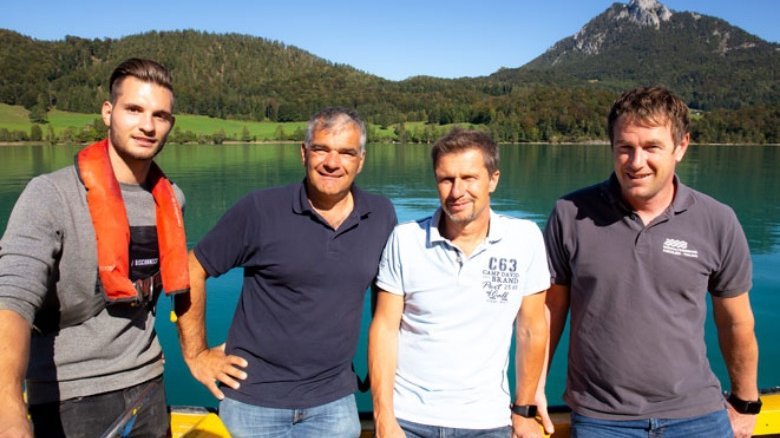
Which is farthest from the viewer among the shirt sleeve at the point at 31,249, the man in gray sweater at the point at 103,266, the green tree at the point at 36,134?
the green tree at the point at 36,134

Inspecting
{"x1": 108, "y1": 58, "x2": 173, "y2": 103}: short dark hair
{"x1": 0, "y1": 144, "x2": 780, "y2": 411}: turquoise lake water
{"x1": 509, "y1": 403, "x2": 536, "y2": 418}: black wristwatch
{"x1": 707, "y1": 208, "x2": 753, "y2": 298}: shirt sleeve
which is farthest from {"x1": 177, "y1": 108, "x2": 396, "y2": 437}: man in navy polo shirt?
{"x1": 0, "y1": 144, "x2": 780, "y2": 411}: turquoise lake water

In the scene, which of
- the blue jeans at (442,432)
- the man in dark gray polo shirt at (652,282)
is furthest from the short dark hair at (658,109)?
the blue jeans at (442,432)

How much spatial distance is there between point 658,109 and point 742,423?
61.7 inches

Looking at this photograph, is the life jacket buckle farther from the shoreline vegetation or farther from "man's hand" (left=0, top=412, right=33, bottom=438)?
the shoreline vegetation

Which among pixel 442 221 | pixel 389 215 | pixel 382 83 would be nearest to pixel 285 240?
pixel 389 215

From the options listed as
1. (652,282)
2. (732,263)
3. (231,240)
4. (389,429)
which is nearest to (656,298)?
(652,282)

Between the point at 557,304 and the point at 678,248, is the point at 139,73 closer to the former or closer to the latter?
the point at 557,304

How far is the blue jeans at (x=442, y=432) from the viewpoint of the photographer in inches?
91.9

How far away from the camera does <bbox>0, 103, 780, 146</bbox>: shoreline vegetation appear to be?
72.0m

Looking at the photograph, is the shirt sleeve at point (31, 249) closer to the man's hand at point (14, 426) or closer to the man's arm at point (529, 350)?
the man's hand at point (14, 426)

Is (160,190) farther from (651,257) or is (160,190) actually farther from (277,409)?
(651,257)

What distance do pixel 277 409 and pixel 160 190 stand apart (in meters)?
1.13

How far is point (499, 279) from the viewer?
2.37 meters

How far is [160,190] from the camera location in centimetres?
246
